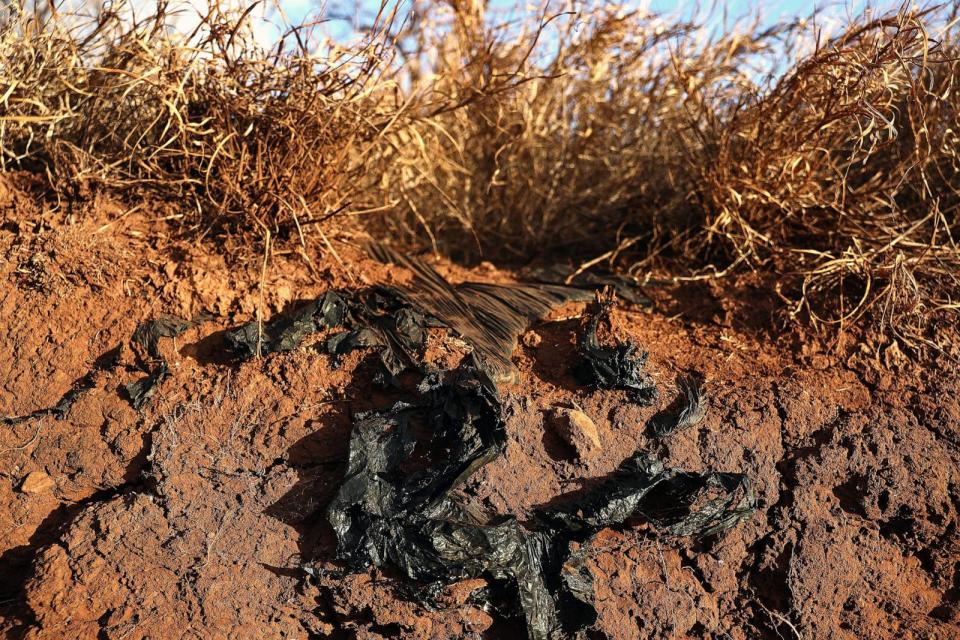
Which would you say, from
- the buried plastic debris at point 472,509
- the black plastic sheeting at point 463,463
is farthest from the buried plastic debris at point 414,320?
the buried plastic debris at point 472,509

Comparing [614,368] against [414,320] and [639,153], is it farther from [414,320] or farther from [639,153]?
[639,153]

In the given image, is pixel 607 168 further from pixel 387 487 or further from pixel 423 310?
pixel 387 487

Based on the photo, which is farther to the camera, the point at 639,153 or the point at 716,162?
the point at 639,153

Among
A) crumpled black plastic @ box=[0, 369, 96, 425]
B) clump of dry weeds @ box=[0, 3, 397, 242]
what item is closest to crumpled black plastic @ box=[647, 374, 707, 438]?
clump of dry weeds @ box=[0, 3, 397, 242]

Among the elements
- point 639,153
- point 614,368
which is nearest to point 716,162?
point 639,153

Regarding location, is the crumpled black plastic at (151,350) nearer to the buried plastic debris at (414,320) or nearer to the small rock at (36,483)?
the buried plastic debris at (414,320)

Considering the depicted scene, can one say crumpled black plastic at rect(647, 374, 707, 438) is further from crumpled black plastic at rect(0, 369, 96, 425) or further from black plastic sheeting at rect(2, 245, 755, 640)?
crumpled black plastic at rect(0, 369, 96, 425)

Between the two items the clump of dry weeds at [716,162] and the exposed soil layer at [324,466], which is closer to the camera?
the exposed soil layer at [324,466]
